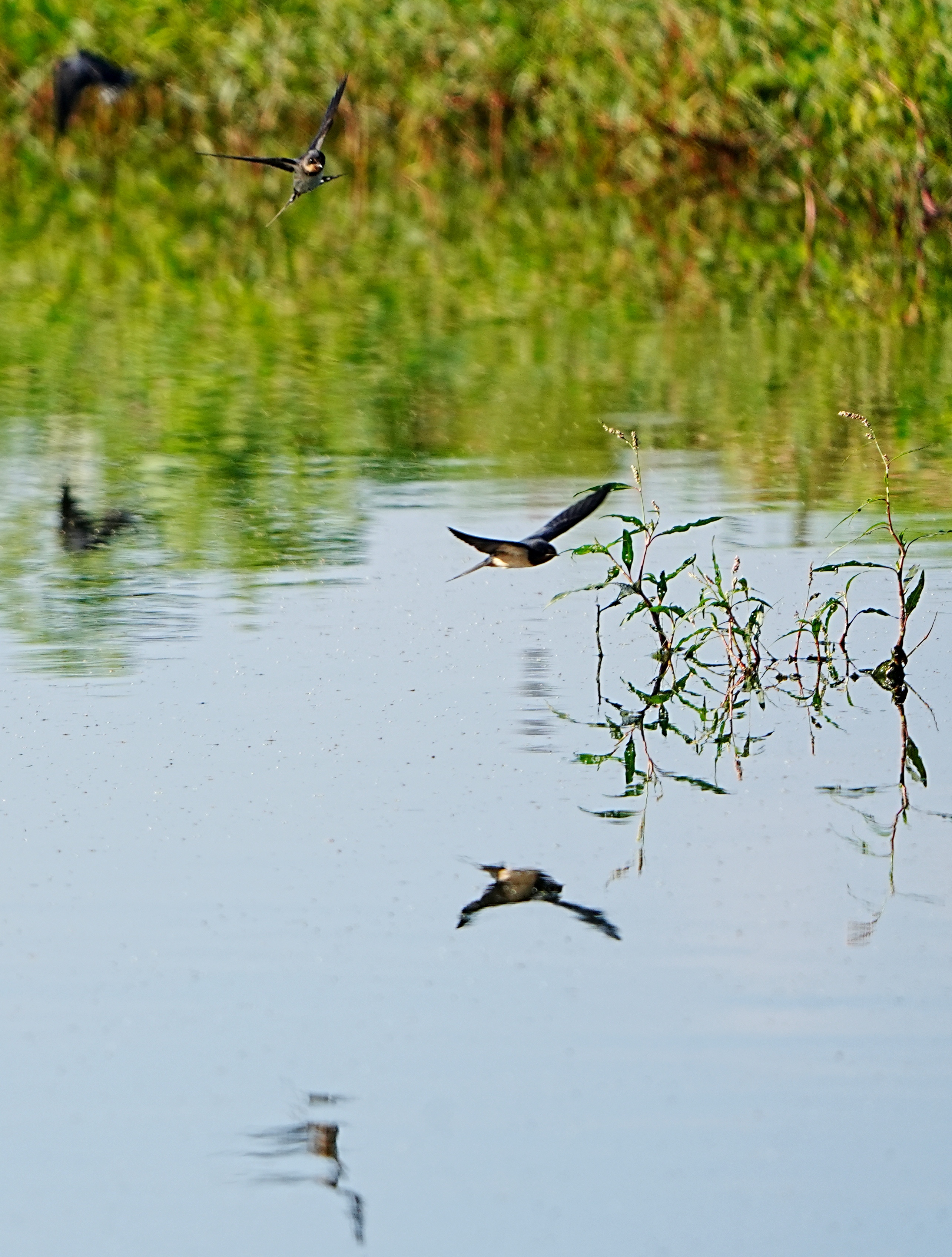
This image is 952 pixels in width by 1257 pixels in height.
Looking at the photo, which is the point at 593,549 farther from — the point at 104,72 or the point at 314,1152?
the point at 104,72

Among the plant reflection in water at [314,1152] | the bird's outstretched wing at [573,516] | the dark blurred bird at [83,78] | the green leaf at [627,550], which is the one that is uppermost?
the dark blurred bird at [83,78]

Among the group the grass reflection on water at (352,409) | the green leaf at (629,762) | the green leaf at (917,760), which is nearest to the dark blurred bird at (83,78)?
the grass reflection on water at (352,409)

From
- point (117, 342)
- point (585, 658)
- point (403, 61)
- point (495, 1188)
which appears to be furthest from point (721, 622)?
point (403, 61)

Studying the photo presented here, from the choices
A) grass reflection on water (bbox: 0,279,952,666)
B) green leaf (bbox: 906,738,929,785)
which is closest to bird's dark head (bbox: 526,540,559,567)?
green leaf (bbox: 906,738,929,785)

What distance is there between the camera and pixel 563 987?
461cm

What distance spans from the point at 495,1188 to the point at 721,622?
141 inches

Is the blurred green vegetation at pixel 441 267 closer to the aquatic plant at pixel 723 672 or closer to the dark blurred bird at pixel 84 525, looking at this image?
the dark blurred bird at pixel 84 525

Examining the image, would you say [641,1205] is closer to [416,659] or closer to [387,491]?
[416,659]

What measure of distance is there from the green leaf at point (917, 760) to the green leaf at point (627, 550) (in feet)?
3.02

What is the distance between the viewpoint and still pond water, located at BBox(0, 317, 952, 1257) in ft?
12.7

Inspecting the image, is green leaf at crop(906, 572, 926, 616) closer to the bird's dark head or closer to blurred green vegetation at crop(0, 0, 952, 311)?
the bird's dark head

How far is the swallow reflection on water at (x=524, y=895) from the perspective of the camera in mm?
4953

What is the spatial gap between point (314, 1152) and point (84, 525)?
5164 millimetres

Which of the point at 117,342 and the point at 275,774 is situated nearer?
the point at 275,774
